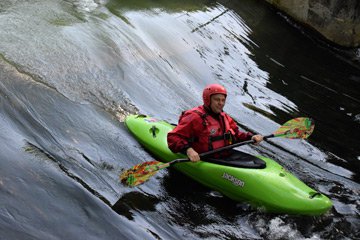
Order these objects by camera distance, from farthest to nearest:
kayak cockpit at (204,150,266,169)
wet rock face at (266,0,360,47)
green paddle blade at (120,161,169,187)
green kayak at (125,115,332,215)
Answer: wet rock face at (266,0,360,47) < kayak cockpit at (204,150,266,169) < green paddle blade at (120,161,169,187) < green kayak at (125,115,332,215)

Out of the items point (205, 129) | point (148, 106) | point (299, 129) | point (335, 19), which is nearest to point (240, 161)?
point (205, 129)

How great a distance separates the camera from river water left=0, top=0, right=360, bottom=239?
4.90 meters

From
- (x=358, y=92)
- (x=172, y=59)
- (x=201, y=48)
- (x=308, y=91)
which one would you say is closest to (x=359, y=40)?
(x=358, y=92)

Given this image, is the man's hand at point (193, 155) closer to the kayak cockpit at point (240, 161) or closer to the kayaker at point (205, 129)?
the kayaker at point (205, 129)

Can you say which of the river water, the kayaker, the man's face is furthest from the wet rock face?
the man's face

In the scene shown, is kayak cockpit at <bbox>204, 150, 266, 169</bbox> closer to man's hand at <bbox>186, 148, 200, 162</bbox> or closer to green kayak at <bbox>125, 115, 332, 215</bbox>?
green kayak at <bbox>125, 115, 332, 215</bbox>

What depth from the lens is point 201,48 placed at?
34.6 feet

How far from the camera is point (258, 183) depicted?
17.4 feet

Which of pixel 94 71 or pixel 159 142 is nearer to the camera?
pixel 159 142

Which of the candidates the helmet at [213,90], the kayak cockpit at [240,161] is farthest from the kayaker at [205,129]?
the kayak cockpit at [240,161]

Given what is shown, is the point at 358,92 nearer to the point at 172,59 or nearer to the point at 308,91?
the point at 308,91

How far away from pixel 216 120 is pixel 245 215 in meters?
1.17

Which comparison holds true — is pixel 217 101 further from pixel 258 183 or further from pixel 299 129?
pixel 299 129

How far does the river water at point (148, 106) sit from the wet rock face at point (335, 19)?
349mm
